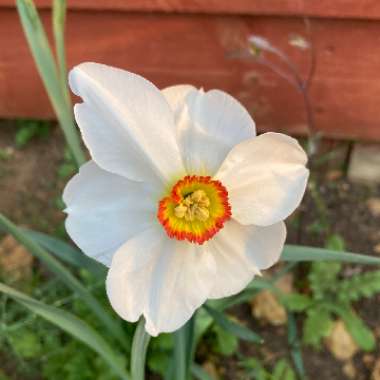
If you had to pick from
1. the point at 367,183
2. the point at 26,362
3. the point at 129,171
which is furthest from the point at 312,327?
the point at 129,171

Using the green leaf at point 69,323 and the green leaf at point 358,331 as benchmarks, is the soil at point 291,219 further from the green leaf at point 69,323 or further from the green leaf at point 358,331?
the green leaf at point 69,323

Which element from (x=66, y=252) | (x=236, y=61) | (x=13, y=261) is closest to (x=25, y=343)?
(x=13, y=261)

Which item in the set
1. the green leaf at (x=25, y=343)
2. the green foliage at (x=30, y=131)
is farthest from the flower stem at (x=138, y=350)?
the green foliage at (x=30, y=131)

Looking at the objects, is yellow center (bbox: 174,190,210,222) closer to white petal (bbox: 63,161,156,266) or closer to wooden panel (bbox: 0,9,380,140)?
white petal (bbox: 63,161,156,266)

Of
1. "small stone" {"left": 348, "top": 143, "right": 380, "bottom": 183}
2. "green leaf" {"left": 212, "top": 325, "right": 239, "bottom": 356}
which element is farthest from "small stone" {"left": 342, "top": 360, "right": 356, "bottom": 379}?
"small stone" {"left": 348, "top": 143, "right": 380, "bottom": 183}

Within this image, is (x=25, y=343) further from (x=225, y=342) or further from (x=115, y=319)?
(x=225, y=342)

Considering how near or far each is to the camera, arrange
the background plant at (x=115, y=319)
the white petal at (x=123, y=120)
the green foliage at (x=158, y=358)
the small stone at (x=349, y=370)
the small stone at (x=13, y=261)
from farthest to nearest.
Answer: the small stone at (x=13, y=261) → the small stone at (x=349, y=370) → the green foliage at (x=158, y=358) → the background plant at (x=115, y=319) → the white petal at (x=123, y=120)

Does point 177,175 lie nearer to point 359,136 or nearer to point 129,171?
point 129,171
